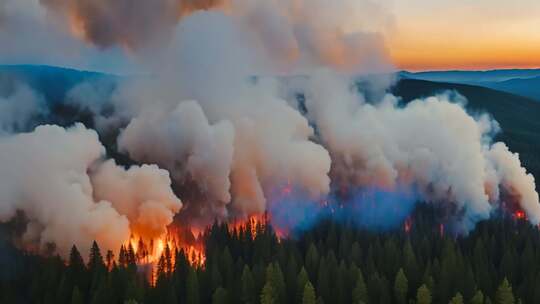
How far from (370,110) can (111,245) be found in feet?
285

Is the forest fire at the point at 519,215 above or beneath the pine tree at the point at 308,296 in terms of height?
above

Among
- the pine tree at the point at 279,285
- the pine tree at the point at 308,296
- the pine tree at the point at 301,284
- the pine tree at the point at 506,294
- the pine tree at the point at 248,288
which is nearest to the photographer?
the pine tree at the point at 308,296

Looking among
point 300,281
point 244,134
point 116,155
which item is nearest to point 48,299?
point 300,281

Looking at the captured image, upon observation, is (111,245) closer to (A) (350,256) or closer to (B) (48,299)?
(B) (48,299)

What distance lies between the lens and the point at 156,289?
74.4 m

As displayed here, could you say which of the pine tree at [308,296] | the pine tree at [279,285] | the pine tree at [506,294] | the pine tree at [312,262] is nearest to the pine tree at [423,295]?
the pine tree at [506,294]

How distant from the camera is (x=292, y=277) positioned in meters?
77.4

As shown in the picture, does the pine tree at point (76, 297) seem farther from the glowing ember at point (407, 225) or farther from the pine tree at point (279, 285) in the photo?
the glowing ember at point (407, 225)

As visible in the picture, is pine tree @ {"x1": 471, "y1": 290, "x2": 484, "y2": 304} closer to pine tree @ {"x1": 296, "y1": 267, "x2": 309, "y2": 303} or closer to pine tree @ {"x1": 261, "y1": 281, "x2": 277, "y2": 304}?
pine tree @ {"x1": 296, "y1": 267, "x2": 309, "y2": 303}

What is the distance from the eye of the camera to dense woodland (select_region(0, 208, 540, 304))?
7169 cm

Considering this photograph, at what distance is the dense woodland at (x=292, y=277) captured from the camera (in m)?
71.7

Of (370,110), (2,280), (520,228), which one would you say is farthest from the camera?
(370,110)

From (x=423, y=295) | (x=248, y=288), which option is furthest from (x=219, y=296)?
(x=423, y=295)

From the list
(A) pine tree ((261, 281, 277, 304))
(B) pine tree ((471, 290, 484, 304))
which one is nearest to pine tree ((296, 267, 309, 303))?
(A) pine tree ((261, 281, 277, 304))
